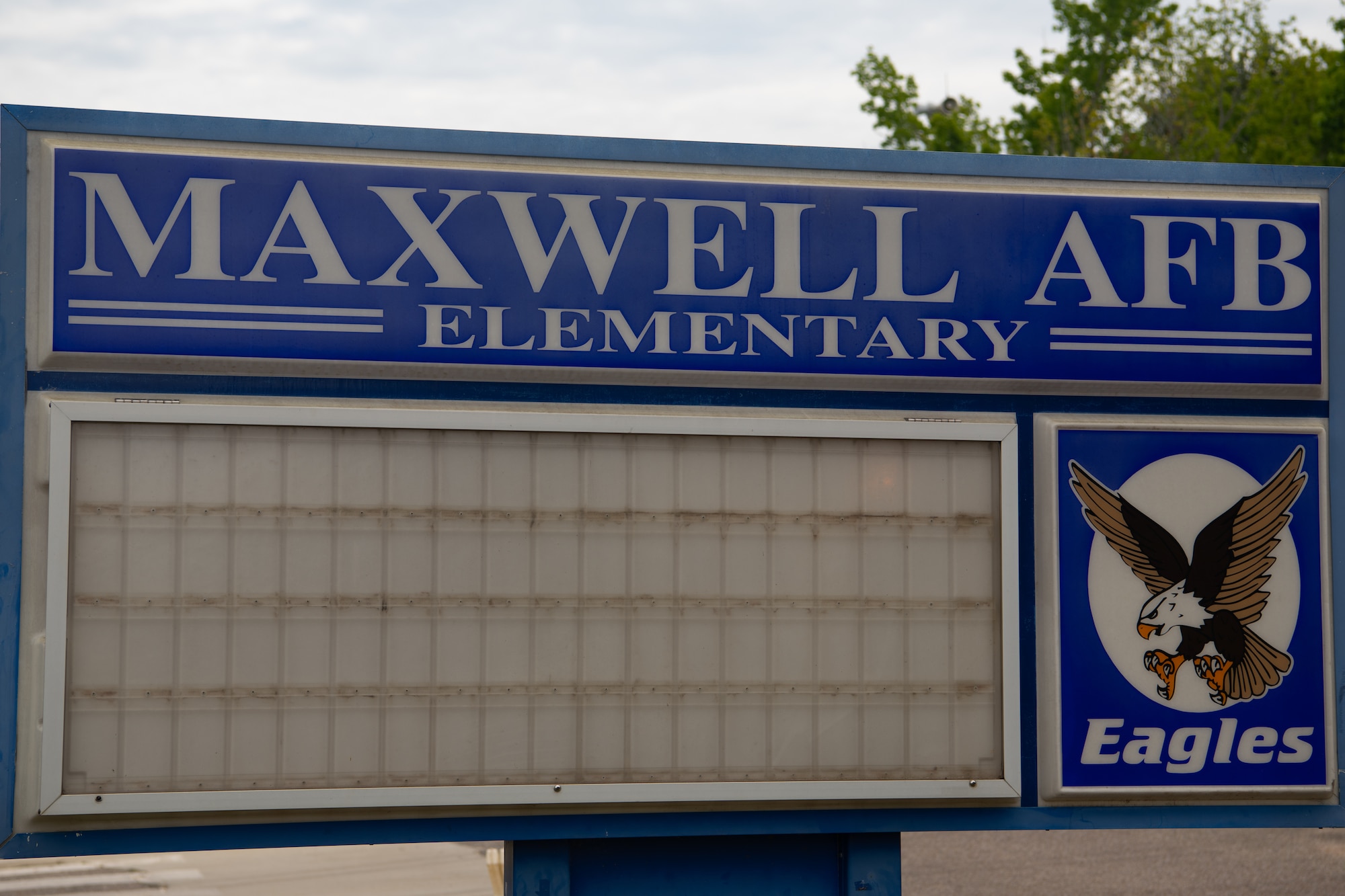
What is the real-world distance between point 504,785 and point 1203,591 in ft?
11.9

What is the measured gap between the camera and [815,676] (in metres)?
5.59

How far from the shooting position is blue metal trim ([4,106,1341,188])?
5.39 meters

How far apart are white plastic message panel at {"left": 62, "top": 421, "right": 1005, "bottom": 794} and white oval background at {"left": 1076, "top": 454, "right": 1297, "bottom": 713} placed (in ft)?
2.02

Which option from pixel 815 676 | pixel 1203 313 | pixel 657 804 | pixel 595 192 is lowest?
pixel 657 804

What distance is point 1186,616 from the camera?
5863 millimetres

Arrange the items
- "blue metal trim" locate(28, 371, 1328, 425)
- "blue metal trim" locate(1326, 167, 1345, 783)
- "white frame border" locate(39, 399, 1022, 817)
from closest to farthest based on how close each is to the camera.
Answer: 1. "white frame border" locate(39, 399, 1022, 817)
2. "blue metal trim" locate(28, 371, 1328, 425)
3. "blue metal trim" locate(1326, 167, 1345, 783)

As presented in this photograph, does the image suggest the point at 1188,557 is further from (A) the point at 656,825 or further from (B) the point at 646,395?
(A) the point at 656,825

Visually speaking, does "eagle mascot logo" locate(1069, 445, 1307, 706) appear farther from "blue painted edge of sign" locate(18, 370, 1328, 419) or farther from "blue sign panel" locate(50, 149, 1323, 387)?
"blue sign panel" locate(50, 149, 1323, 387)

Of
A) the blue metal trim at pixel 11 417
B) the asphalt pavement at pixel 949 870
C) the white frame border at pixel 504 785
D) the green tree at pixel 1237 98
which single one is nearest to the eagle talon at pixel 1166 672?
the white frame border at pixel 504 785

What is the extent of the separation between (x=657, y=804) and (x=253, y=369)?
2813 mm

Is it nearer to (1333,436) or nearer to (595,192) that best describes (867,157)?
(595,192)

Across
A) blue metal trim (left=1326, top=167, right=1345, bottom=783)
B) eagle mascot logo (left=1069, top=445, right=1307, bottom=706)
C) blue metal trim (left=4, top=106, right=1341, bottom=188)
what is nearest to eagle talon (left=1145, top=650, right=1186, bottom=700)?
eagle mascot logo (left=1069, top=445, right=1307, bottom=706)

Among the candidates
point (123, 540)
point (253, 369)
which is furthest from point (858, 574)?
point (123, 540)

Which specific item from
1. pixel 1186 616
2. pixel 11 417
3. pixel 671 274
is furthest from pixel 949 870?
pixel 11 417
